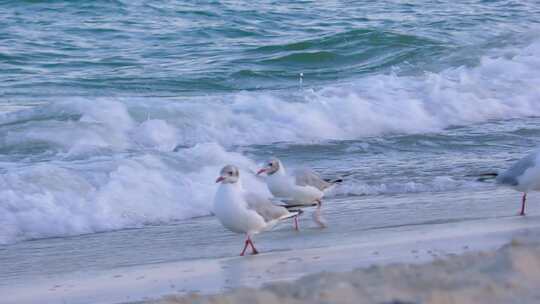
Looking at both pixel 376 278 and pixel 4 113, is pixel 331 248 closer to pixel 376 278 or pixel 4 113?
pixel 376 278

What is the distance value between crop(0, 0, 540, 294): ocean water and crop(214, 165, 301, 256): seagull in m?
0.21

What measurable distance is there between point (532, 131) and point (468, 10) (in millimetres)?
10685

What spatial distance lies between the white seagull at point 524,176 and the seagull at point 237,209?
1.92 metres

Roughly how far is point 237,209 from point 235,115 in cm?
547

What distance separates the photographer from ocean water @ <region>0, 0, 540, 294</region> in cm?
770

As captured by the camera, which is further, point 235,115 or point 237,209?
point 235,115

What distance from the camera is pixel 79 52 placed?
1644 centimetres

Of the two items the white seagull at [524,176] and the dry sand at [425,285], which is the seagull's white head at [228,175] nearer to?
the dry sand at [425,285]

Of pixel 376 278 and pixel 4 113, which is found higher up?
pixel 376 278

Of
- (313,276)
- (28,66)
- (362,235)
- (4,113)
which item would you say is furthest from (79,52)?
(313,276)

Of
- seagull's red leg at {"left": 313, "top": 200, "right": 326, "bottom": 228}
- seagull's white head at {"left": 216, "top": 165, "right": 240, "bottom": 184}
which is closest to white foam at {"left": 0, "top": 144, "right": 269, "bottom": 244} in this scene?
seagull's red leg at {"left": 313, "top": 200, "right": 326, "bottom": 228}

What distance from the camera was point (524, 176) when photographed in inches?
293

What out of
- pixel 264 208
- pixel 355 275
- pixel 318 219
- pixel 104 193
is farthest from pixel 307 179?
pixel 355 275

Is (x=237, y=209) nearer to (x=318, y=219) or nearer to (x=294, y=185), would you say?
(x=318, y=219)
